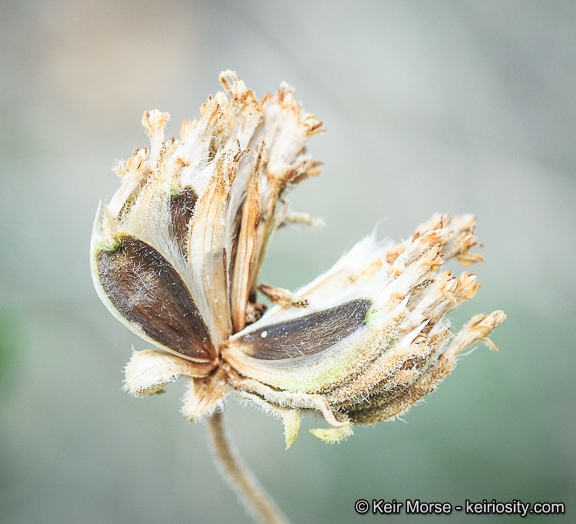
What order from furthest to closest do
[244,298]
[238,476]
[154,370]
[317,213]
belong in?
1. [317,213]
2. [238,476]
3. [244,298]
4. [154,370]

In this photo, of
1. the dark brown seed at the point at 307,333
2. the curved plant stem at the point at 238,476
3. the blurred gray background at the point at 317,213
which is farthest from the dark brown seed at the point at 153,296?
the blurred gray background at the point at 317,213

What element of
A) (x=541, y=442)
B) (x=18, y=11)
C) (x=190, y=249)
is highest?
(x=18, y=11)

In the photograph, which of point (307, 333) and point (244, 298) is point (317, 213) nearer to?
point (244, 298)

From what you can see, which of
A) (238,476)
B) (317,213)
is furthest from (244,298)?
(317,213)

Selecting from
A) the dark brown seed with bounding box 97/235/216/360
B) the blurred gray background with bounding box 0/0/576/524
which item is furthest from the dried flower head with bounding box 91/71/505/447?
the blurred gray background with bounding box 0/0/576/524

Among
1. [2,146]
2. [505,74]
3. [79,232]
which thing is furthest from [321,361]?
[505,74]

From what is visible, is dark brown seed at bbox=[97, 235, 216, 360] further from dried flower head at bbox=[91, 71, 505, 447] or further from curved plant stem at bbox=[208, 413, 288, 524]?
curved plant stem at bbox=[208, 413, 288, 524]

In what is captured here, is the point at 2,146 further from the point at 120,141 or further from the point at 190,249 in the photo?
the point at 190,249
